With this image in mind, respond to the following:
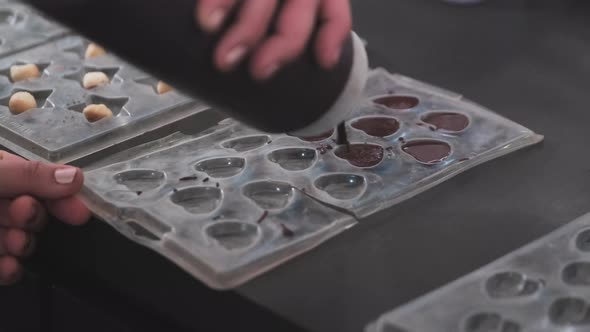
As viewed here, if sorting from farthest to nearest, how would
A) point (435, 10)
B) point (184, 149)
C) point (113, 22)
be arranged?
point (435, 10)
point (184, 149)
point (113, 22)

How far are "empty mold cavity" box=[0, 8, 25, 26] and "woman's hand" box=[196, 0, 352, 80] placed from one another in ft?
2.89

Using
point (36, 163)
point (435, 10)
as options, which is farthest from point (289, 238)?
point (435, 10)

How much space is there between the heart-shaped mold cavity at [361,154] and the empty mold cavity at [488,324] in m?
0.32

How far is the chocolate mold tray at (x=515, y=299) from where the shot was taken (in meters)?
0.87

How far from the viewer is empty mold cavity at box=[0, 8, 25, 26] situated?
1617 millimetres

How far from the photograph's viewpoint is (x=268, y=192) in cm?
112

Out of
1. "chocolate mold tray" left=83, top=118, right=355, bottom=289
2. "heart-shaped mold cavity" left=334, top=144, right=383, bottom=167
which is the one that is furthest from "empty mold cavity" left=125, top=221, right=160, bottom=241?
"heart-shaped mold cavity" left=334, top=144, right=383, bottom=167

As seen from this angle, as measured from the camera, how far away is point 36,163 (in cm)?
111

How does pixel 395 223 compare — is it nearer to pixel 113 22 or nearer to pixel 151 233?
pixel 151 233

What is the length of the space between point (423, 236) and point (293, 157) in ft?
0.72

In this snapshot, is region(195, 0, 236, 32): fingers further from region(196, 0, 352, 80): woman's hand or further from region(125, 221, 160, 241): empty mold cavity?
region(125, 221, 160, 241): empty mold cavity

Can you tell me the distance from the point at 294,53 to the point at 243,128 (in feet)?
1.39

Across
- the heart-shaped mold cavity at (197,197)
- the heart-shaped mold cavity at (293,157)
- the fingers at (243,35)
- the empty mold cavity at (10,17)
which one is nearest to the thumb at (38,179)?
the heart-shaped mold cavity at (197,197)

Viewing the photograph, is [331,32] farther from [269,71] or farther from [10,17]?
[10,17]
